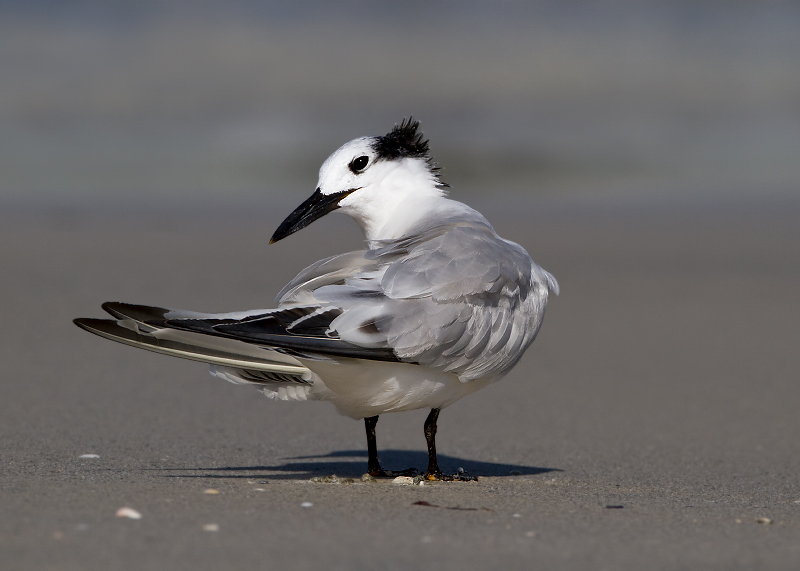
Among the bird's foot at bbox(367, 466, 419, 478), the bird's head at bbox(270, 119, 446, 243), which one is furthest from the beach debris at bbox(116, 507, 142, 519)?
the bird's head at bbox(270, 119, 446, 243)

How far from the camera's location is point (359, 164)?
389 centimetres

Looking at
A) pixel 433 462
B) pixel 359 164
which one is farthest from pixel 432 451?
pixel 359 164

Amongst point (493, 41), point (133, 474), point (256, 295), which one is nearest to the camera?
point (133, 474)

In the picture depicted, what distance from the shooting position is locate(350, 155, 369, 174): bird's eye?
389 centimetres

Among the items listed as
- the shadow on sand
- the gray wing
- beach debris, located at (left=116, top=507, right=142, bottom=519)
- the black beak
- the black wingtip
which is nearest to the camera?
beach debris, located at (left=116, top=507, right=142, bottom=519)

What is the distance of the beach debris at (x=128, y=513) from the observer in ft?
8.48

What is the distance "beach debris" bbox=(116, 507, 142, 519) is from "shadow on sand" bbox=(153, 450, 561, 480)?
0.80 m

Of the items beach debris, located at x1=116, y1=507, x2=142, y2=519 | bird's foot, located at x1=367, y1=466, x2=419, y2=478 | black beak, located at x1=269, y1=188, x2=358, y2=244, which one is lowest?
beach debris, located at x1=116, y1=507, x2=142, y2=519

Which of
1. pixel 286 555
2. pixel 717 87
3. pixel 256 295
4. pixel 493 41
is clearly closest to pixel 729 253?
pixel 256 295

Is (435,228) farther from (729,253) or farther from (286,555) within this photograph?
(729,253)

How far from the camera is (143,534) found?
244 centimetres

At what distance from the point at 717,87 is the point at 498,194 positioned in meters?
8.79

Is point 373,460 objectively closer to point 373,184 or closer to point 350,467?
point 350,467

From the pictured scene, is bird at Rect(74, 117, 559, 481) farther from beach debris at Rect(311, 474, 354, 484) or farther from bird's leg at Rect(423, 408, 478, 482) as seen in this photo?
beach debris at Rect(311, 474, 354, 484)
